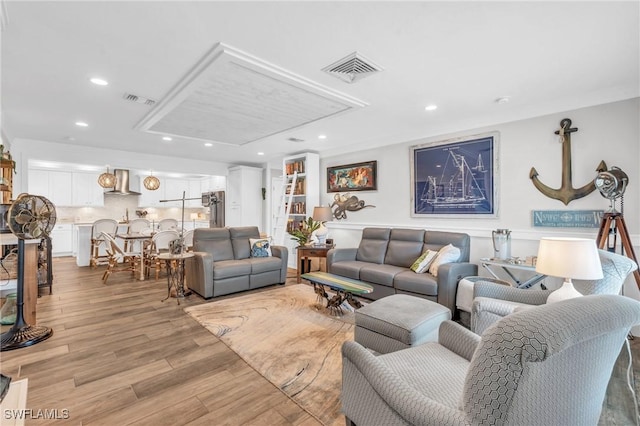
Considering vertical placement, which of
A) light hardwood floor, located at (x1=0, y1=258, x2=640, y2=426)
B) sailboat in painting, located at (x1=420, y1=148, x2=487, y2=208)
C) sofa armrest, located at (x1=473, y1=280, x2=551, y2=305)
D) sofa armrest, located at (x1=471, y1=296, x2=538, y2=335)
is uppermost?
sailboat in painting, located at (x1=420, y1=148, x2=487, y2=208)

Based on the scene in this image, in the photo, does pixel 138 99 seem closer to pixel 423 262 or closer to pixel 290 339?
pixel 290 339

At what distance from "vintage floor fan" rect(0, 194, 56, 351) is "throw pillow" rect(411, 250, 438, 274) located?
13.1 ft

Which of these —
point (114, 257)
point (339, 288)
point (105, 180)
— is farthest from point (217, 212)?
point (339, 288)

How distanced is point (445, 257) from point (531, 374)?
2.95 meters

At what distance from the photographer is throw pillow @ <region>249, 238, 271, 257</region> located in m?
4.88

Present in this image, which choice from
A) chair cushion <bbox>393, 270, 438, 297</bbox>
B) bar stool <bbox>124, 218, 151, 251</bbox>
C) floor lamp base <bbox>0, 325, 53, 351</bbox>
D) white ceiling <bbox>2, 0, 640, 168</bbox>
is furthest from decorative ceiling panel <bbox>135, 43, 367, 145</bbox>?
bar stool <bbox>124, 218, 151, 251</bbox>

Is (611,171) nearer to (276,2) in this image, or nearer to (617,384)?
(617,384)

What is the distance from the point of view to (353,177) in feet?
18.3

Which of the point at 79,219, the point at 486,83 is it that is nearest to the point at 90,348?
the point at 486,83

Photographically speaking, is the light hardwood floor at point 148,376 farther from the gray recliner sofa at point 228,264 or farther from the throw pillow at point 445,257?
the throw pillow at point 445,257

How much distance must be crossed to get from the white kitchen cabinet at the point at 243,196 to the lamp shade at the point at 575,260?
669 centimetres

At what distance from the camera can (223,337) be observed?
2852 mm

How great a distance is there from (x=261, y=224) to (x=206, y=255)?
402 cm

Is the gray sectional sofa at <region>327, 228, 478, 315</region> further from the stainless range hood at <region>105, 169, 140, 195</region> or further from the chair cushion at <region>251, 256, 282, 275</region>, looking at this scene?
the stainless range hood at <region>105, 169, 140, 195</region>
